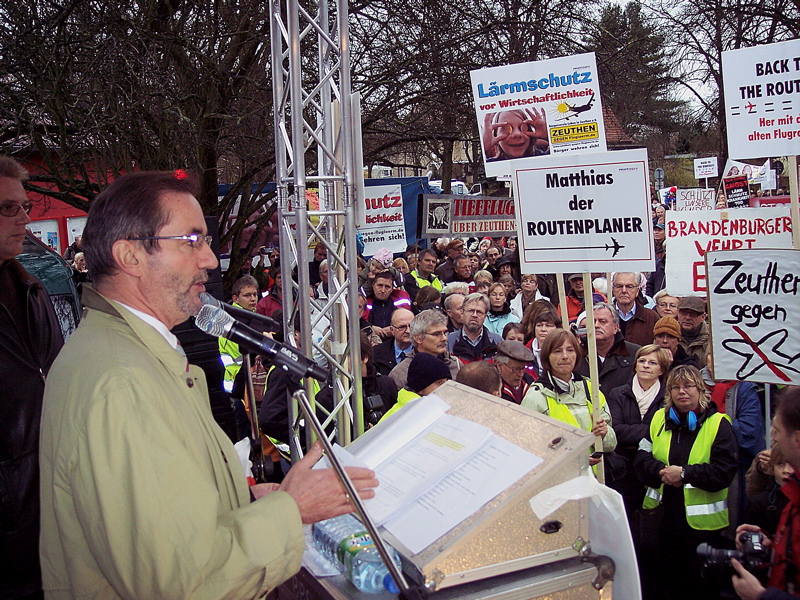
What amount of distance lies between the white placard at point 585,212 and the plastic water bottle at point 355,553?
8.02 ft

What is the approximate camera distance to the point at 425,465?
1.88m

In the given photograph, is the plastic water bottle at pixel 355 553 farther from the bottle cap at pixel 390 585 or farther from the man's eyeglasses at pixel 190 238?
the man's eyeglasses at pixel 190 238

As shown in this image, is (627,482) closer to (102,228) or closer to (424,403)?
(424,403)

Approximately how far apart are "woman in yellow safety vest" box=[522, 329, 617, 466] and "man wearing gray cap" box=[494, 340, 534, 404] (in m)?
0.19

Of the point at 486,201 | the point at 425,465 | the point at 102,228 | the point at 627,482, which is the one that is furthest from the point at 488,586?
the point at 486,201

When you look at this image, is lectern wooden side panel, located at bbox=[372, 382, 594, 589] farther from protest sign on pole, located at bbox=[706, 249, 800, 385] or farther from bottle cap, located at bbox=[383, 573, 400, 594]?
protest sign on pole, located at bbox=[706, 249, 800, 385]

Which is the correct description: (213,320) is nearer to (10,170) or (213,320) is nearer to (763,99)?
(10,170)

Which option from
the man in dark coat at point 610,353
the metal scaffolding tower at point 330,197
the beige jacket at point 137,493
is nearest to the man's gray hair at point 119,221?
the beige jacket at point 137,493

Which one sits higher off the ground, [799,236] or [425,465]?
[799,236]

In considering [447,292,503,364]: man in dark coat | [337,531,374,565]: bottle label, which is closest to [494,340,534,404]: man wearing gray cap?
[447,292,503,364]: man in dark coat

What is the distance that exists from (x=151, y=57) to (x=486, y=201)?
17.0 feet

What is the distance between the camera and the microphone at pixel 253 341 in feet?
5.65

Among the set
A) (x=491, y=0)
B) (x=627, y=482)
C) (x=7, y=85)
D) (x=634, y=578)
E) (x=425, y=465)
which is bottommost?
(x=627, y=482)

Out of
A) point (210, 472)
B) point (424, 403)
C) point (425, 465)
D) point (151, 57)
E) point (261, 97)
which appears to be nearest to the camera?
point (210, 472)
